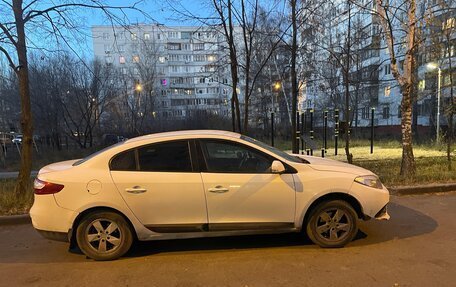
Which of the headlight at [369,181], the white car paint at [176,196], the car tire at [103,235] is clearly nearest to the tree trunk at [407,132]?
the headlight at [369,181]

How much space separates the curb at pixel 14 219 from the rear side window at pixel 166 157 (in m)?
3.26

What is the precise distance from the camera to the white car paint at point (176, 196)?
4727 mm

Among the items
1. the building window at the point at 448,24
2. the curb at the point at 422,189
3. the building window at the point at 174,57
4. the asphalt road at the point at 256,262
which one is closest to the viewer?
the asphalt road at the point at 256,262

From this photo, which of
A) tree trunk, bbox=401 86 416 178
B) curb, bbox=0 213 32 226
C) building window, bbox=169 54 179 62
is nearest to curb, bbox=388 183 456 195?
tree trunk, bbox=401 86 416 178

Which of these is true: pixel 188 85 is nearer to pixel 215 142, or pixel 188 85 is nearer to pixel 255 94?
pixel 255 94

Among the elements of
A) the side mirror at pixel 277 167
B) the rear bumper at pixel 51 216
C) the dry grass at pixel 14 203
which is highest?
the side mirror at pixel 277 167

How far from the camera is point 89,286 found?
13.5 feet

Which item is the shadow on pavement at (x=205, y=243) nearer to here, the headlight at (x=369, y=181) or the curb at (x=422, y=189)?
the headlight at (x=369, y=181)

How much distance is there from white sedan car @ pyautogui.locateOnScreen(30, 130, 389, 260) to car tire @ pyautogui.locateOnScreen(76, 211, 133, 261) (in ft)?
0.04

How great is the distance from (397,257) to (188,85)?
275 feet

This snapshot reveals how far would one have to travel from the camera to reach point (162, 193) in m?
4.75

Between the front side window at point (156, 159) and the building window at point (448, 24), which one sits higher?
the building window at point (448, 24)

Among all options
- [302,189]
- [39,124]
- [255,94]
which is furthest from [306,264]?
[255,94]

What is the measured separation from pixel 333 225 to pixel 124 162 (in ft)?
9.08
